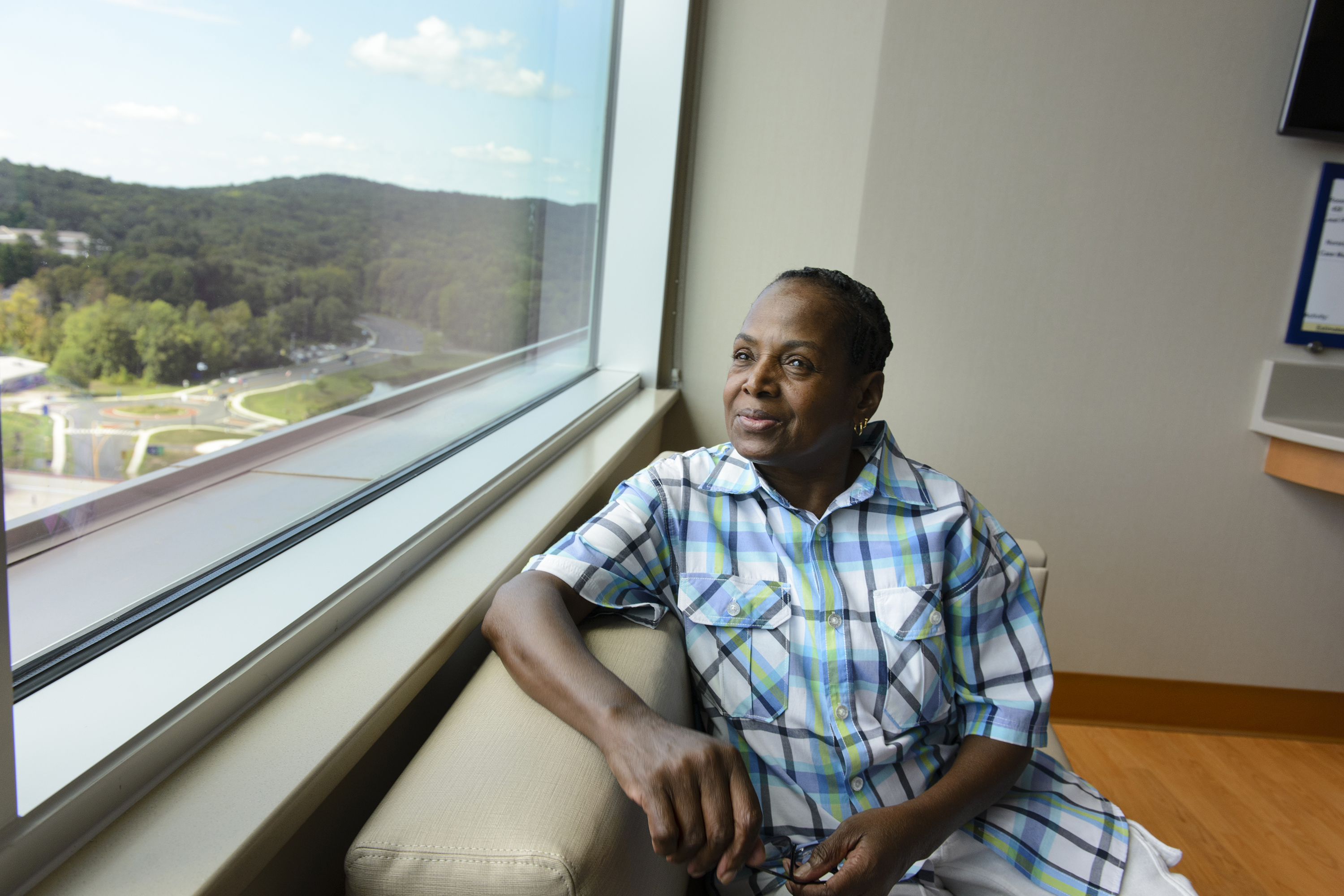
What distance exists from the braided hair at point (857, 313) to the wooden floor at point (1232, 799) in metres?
1.66

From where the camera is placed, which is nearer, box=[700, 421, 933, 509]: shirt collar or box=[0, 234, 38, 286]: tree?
box=[0, 234, 38, 286]: tree

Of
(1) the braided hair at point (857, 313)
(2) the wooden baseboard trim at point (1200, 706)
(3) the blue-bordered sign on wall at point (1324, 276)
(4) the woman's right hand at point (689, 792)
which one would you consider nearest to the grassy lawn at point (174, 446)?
(4) the woman's right hand at point (689, 792)

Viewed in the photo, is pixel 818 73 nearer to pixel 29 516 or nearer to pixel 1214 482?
pixel 1214 482

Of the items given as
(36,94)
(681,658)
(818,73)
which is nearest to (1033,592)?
(681,658)

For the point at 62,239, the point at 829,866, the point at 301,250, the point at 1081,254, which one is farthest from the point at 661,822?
the point at 1081,254

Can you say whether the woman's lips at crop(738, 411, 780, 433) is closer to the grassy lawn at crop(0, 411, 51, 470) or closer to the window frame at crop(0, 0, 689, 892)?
the window frame at crop(0, 0, 689, 892)

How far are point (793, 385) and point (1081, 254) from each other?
1730mm

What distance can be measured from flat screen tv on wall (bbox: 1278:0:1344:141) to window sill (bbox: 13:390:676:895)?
2568mm

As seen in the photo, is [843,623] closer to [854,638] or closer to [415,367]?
[854,638]

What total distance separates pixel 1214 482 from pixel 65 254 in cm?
291

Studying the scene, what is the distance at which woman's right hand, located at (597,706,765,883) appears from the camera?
76cm

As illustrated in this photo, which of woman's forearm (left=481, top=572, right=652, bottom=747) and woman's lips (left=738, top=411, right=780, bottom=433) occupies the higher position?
woman's lips (left=738, top=411, right=780, bottom=433)

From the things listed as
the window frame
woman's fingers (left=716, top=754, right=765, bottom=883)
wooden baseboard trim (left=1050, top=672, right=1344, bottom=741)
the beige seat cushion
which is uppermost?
the window frame

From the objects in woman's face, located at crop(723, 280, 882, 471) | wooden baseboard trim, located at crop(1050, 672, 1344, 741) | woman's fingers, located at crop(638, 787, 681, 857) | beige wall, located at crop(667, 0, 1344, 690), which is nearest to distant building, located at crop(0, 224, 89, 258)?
woman's fingers, located at crop(638, 787, 681, 857)
